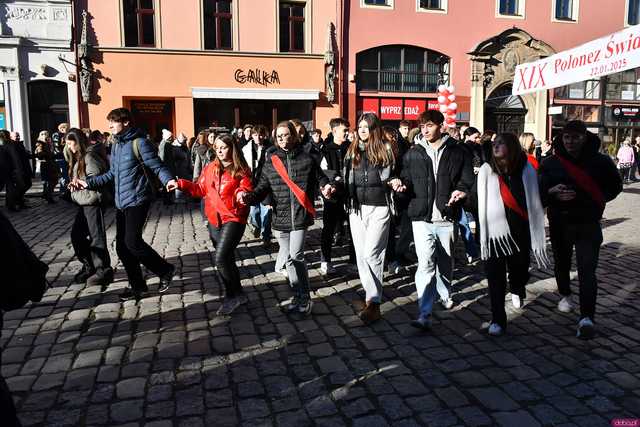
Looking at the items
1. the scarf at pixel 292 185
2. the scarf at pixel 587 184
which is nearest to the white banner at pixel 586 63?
the scarf at pixel 587 184

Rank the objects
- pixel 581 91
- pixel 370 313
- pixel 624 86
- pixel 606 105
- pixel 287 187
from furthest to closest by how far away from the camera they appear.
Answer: pixel 624 86
pixel 606 105
pixel 581 91
pixel 287 187
pixel 370 313

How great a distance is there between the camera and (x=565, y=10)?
962 inches

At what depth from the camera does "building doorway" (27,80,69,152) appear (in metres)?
19.5

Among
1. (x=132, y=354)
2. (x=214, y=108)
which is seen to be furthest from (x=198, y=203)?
(x=132, y=354)

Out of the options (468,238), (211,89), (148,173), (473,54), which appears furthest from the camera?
(473,54)

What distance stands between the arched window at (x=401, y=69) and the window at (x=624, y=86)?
8646 millimetres

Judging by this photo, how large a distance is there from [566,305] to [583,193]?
4.17ft

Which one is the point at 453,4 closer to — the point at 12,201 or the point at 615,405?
the point at 12,201

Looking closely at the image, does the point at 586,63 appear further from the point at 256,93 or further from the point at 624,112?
the point at 624,112

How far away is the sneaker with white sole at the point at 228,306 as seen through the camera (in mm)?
5129

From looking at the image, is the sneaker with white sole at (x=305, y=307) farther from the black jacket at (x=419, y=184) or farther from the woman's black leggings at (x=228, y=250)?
the black jacket at (x=419, y=184)

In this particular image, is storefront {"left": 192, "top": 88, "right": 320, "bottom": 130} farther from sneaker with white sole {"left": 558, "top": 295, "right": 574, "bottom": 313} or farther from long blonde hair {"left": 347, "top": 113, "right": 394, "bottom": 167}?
sneaker with white sole {"left": 558, "top": 295, "right": 574, "bottom": 313}

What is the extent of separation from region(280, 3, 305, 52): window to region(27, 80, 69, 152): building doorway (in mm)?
8320

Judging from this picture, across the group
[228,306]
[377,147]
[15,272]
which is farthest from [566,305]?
[15,272]
